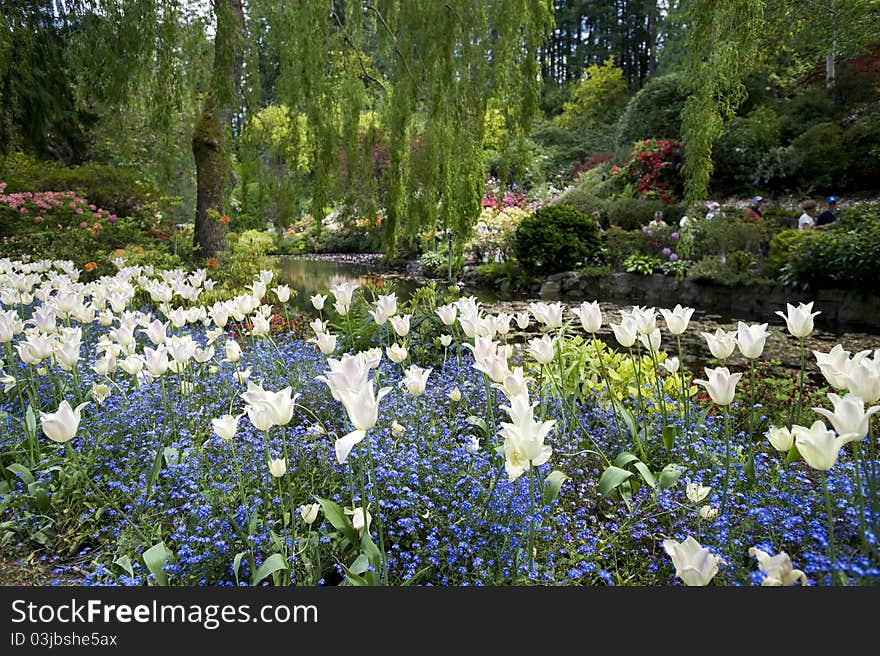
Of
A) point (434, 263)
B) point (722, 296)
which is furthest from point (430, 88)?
point (434, 263)

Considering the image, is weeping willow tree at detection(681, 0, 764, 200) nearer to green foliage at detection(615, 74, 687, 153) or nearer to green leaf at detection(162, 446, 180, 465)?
green leaf at detection(162, 446, 180, 465)

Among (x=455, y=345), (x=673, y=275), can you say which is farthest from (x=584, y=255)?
(x=455, y=345)

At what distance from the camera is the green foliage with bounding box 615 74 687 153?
44.1 ft

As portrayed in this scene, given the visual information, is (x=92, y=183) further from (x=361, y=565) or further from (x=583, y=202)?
(x=361, y=565)

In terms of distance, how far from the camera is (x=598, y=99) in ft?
72.8

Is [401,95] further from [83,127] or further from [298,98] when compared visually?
[83,127]

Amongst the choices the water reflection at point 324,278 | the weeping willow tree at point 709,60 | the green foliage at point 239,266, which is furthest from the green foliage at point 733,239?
the weeping willow tree at point 709,60

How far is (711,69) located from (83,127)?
1099 centimetres

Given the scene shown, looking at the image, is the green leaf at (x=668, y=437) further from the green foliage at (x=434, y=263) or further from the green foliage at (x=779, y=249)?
the green foliage at (x=434, y=263)

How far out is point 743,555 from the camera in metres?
1.38

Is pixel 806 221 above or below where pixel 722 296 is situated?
above

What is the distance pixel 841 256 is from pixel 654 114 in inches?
340

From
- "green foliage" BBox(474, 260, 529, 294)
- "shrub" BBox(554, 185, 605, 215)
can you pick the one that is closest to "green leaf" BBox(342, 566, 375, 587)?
"green foliage" BBox(474, 260, 529, 294)

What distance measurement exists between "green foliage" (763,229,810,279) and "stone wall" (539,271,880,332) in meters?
0.42
